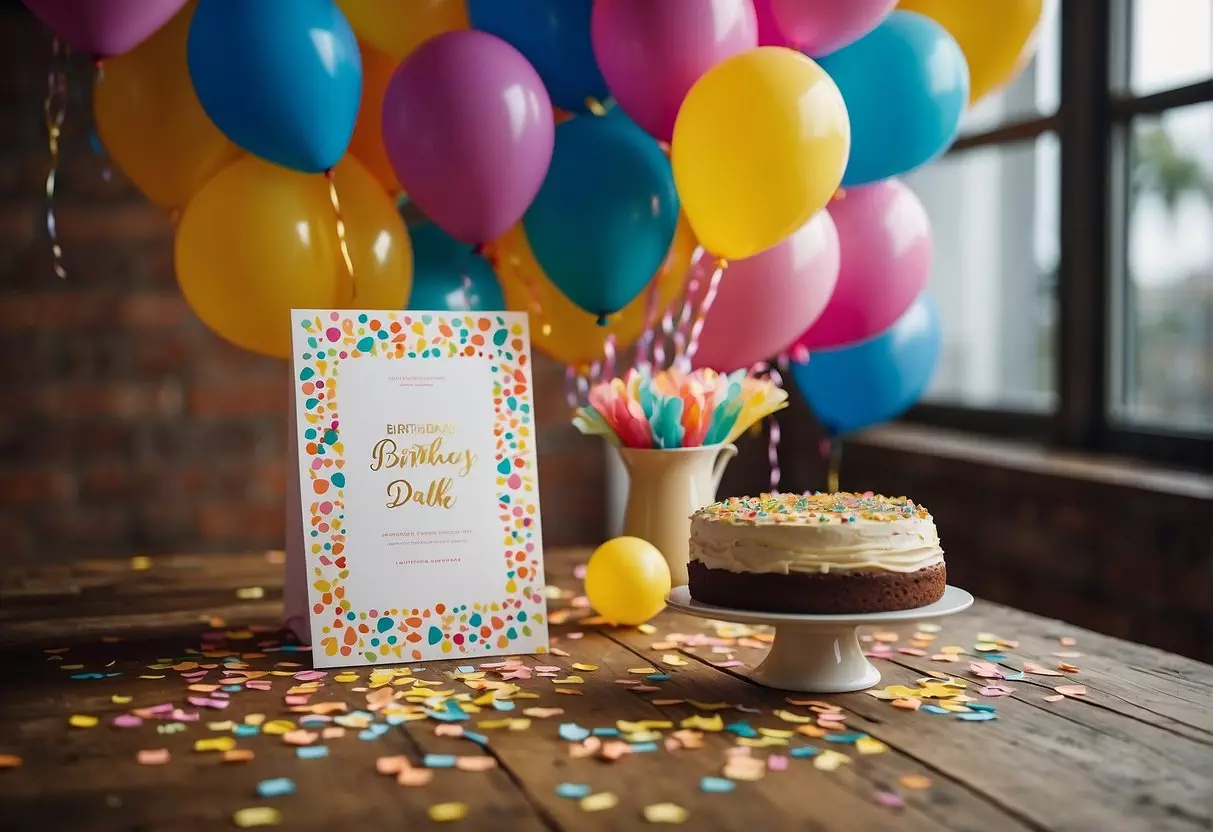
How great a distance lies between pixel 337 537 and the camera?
132cm

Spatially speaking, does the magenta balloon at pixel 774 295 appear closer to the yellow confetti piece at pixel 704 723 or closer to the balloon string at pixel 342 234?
the balloon string at pixel 342 234

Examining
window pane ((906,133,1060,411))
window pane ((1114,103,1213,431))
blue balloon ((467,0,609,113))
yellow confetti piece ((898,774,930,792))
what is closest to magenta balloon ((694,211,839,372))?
blue balloon ((467,0,609,113))

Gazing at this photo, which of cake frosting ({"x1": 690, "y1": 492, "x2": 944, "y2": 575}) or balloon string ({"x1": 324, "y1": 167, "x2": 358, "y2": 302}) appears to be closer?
cake frosting ({"x1": 690, "y1": 492, "x2": 944, "y2": 575})

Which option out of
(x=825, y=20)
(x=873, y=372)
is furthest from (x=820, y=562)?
(x=873, y=372)

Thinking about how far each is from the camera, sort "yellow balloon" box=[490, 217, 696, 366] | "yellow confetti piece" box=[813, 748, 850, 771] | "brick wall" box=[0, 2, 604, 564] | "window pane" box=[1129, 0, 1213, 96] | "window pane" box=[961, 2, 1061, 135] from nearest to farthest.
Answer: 1. "yellow confetti piece" box=[813, 748, 850, 771]
2. "yellow balloon" box=[490, 217, 696, 366]
3. "window pane" box=[1129, 0, 1213, 96]
4. "window pane" box=[961, 2, 1061, 135]
5. "brick wall" box=[0, 2, 604, 564]

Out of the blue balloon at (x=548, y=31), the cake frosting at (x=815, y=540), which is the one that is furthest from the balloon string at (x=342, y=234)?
the cake frosting at (x=815, y=540)

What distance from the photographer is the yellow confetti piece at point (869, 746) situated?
3.37ft

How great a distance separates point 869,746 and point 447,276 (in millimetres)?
920

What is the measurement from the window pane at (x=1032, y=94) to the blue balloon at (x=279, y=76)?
1.73 m

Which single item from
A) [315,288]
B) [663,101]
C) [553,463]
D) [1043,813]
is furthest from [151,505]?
[1043,813]

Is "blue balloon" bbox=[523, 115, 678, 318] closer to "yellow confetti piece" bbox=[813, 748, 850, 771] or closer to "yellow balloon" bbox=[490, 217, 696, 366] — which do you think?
"yellow balloon" bbox=[490, 217, 696, 366]

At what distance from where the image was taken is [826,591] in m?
1.13

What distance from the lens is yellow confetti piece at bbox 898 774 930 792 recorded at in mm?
949

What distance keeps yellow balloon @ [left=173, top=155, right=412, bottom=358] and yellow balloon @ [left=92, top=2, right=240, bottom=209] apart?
0.08m
